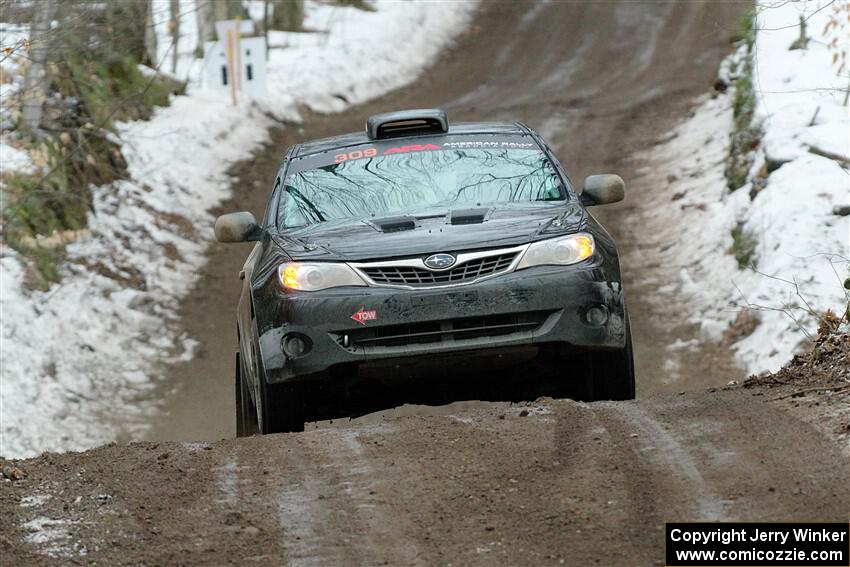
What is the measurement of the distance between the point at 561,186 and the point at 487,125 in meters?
1.08

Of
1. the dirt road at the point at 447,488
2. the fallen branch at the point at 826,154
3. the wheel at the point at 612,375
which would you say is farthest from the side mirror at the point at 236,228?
the fallen branch at the point at 826,154

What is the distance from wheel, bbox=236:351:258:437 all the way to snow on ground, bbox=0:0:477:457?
459cm

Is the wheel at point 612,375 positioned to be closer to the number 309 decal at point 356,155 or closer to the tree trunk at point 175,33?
the number 309 decal at point 356,155

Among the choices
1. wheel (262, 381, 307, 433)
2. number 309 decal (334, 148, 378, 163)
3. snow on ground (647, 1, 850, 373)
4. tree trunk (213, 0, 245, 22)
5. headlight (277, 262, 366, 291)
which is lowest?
tree trunk (213, 0, 245, 22)

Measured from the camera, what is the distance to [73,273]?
54.2ft

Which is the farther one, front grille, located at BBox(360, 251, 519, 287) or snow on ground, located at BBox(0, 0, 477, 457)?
snow on ground, located at BBox(0, 0, 477, 457)

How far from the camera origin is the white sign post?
23.4 meters

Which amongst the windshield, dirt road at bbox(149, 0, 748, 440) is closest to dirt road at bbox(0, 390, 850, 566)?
the windshield

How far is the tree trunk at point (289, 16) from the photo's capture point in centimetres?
3008

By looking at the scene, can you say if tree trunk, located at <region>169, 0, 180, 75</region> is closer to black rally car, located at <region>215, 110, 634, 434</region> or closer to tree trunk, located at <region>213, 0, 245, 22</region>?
tree trunk, located at <region>213, 0, 245, 22</region>

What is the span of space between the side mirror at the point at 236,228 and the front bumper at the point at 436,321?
3.72 feet

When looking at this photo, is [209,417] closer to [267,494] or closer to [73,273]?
[73,273]

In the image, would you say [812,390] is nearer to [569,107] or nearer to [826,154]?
[826,154]

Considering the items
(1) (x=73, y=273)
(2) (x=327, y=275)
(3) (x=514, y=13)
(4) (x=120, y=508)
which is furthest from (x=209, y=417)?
(3) (x=514, y=13)
